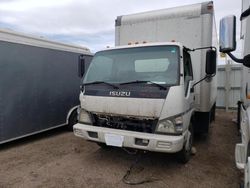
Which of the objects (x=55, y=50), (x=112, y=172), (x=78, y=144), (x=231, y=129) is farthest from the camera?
(x=231, y=129)

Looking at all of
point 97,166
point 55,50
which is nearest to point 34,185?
point 97,166

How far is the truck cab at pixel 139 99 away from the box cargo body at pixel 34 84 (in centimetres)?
194

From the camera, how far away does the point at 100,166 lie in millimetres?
4125

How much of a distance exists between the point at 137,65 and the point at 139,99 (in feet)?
2.48

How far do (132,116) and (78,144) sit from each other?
2431mm

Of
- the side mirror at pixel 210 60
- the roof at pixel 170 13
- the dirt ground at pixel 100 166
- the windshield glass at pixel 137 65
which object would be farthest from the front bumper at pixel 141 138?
the roof at pixel 170 13

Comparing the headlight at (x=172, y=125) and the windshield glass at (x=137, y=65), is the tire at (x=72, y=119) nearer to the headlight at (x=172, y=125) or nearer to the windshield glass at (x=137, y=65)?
the windshield glass at (x=137, y=65)

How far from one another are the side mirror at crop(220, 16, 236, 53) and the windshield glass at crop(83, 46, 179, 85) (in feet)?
4.01

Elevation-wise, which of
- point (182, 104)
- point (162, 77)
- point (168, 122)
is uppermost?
point (162, 77)

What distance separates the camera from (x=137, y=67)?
3916 mm

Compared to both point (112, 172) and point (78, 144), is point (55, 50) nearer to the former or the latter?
point (78, 144)

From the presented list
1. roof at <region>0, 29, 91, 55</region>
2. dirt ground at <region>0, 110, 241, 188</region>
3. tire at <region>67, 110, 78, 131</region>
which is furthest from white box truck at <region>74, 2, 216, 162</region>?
tire at <region>67, 110, 78, 131</region>

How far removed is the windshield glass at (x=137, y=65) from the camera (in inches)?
144

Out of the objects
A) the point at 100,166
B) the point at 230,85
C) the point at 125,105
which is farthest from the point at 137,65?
the point at 230,85
